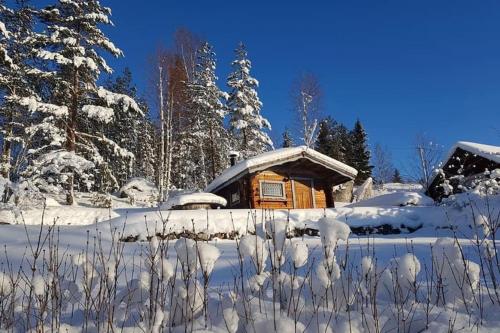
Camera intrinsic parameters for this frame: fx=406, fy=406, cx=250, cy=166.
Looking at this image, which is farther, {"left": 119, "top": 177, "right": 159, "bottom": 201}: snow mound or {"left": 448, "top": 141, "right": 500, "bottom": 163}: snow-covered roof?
{"left": 119, "top": 177, "right": 159, "bottom": 201}: snow mound

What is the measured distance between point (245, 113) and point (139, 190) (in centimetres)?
1015

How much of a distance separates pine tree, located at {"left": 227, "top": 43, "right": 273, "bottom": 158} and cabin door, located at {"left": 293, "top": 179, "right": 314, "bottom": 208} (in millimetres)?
10326

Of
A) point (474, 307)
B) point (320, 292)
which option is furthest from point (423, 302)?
point (320, 292)

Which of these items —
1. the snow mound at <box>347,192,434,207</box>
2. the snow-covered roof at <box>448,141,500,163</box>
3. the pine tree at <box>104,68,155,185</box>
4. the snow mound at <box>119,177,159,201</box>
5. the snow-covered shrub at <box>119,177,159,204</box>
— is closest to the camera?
the snow-covered roof at <box>448,141,500,163</box>

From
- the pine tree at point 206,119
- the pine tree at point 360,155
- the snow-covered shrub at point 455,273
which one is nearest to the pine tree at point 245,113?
the pine tree at point 206,119

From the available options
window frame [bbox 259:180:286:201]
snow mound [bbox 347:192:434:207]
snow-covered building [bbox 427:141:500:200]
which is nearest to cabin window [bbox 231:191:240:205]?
window frame [bbox 259:180:286:201]

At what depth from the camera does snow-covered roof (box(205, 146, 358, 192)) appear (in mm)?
17094

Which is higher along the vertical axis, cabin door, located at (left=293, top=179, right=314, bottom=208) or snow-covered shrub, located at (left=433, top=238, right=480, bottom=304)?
cabin door, located at (left=293, top=179, right=314, bottom=208)

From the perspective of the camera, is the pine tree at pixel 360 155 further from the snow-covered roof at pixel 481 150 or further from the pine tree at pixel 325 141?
the snow-covered roof at pixel 481 150

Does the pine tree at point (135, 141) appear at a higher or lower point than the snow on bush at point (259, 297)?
higher

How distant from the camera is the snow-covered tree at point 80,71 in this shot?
59.8 feet

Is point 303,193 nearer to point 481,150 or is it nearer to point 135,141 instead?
point 481,150

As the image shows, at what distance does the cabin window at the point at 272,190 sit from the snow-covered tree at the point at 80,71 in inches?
246

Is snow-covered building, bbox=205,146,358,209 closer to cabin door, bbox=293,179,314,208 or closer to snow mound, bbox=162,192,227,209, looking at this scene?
cabin door, bbox=293,179,314,208
